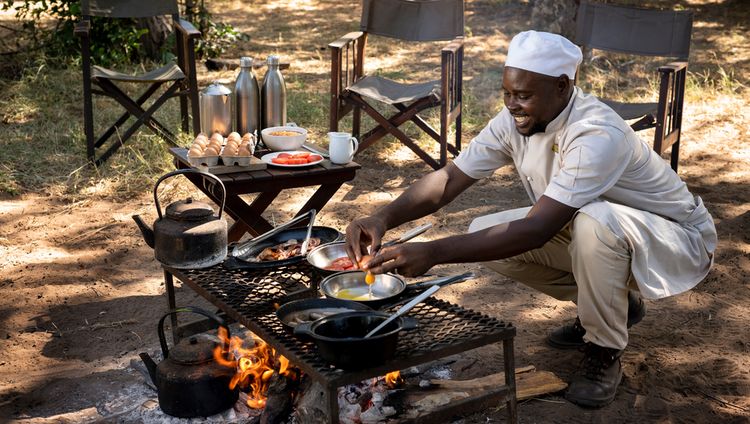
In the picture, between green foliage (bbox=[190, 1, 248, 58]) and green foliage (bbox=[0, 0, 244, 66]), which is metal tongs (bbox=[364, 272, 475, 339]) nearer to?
green foliage (bbox=[0, 0, 244, 66])

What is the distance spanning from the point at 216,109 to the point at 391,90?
1.91 meters

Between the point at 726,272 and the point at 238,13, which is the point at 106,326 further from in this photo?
the point at 238,13

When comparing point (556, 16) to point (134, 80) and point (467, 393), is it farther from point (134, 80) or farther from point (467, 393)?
point (467, 393)

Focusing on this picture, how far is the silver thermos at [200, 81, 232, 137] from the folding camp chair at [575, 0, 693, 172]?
2.53 m

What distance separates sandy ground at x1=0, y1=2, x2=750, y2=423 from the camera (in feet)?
10.9

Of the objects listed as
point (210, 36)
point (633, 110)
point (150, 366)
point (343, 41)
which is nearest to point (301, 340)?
point (150, 366)

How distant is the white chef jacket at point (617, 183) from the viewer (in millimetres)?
3088

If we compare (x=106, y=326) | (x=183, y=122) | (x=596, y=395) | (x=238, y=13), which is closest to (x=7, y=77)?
(x=183, y=122)

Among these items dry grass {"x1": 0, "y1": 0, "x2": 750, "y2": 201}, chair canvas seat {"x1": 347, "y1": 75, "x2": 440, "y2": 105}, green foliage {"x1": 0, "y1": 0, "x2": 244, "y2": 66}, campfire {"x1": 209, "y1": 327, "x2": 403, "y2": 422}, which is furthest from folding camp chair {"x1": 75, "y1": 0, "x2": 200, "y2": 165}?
campfire {"x1": 209, "y1": 327, "x2": 403, "y2": 422}

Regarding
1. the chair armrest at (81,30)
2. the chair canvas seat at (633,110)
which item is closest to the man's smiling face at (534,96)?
the chair canvas seat at (633,110)

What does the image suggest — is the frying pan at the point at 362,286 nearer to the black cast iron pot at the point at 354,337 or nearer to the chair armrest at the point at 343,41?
the black cast iron pot at the point at 354,337

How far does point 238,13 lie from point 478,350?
8.03 metres

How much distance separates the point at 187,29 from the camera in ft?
20.0

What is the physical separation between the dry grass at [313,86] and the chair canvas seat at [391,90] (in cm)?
56
